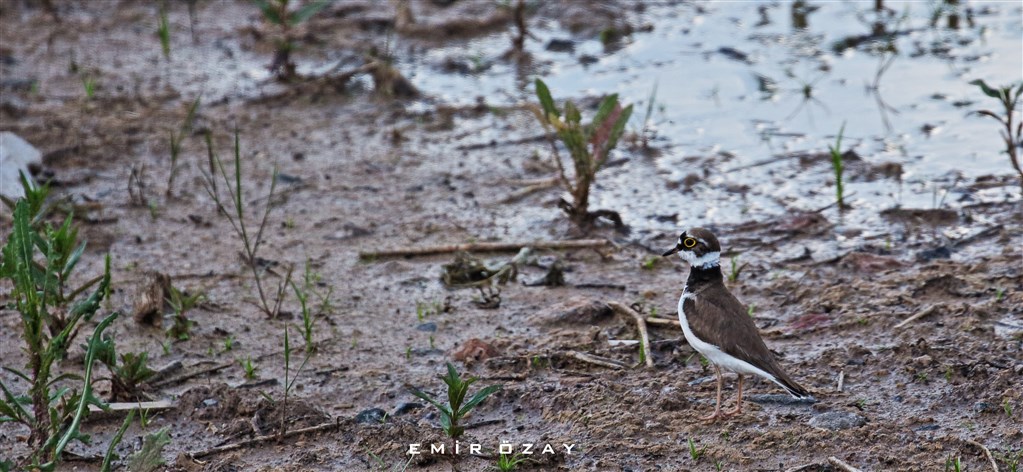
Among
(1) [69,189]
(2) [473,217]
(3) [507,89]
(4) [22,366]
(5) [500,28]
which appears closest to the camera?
(4) [22,366]

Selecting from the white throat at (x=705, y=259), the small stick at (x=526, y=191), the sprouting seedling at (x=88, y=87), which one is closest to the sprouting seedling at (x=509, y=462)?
the white throat at (x=705, y=259)

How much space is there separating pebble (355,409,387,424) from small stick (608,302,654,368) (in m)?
1.21

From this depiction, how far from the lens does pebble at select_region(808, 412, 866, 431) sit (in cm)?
466

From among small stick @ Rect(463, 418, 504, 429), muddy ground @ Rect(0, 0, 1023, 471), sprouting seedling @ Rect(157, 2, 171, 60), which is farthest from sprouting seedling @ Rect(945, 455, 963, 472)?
sprouting seedling @ Rect(157, 2, 171, 60)

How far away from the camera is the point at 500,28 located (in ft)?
36.8

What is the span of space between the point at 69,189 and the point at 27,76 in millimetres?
2656

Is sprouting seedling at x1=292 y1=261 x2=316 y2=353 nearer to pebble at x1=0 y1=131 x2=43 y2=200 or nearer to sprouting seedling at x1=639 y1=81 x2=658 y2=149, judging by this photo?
pebble at x1=0 y1=131 x2=43 y2=200

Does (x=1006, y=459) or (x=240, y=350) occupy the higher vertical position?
(x=1006, y=459)

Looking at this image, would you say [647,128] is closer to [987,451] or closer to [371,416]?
[371,416]

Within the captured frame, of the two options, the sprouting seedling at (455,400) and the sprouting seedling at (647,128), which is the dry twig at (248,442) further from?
the sprouting seedling at (647,128)

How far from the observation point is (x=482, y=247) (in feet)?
22.6

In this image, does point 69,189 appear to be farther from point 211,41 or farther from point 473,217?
point 211,41

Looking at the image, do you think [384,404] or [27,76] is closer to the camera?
[384,404]

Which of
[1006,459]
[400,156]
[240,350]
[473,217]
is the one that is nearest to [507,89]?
[400,156]
